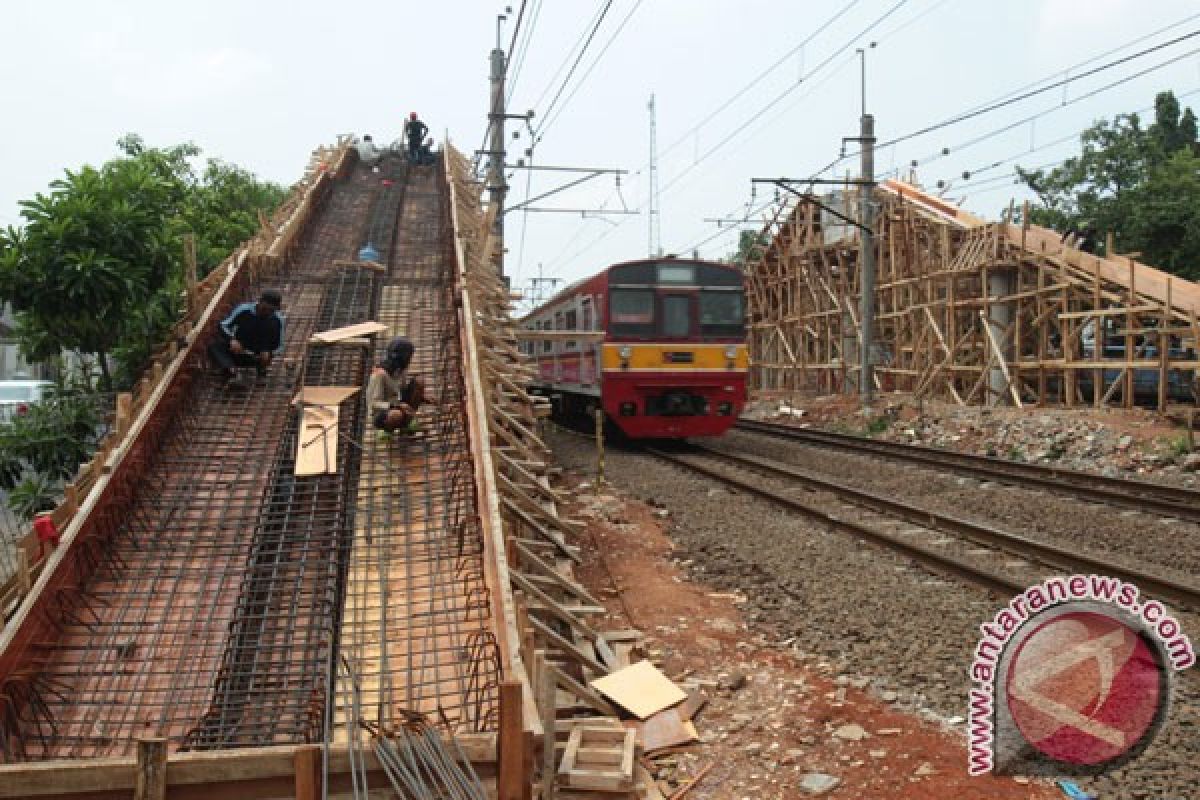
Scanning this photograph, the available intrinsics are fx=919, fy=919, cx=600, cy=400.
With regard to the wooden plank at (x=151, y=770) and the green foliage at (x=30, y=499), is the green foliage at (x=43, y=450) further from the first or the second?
the wooden plank at (x=151, y=770)

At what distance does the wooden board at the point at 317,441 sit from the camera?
6.78 m

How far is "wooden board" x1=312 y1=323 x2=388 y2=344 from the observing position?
8775 mm

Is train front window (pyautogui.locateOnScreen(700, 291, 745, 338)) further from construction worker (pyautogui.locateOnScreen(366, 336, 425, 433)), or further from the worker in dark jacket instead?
construction worker (pyautogui.locateOnScreen(366, 336, 425, 433))

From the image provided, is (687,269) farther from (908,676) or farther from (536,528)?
A: (908,676)

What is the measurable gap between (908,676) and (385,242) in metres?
10.8

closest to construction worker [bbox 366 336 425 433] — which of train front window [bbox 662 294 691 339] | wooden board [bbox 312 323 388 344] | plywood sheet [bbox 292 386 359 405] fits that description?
plywood sheet [bbox 292 386 359 405]

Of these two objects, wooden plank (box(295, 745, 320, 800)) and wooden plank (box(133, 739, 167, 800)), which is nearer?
wooden plank (box(133, 739, 167, 800))

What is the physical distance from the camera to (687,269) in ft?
49.9

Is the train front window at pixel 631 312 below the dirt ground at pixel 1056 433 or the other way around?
the other way around

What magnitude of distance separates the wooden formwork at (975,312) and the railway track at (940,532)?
7.34 m

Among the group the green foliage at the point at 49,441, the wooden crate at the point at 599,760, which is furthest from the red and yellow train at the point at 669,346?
the wooden crate at the point at 599,760

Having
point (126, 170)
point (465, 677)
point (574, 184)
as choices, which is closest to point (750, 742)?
point (465, 677)

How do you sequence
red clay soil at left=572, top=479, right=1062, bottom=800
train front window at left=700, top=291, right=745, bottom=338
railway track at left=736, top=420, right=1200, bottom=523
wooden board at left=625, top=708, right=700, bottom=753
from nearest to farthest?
red clay soil at left=572, top=479, right=1062, bottom=800
wooden board at left=625, top=708, right=700, bottom=753
railway track at left=736, top=420, right=1200, bottom=523
train front window at left=700, top=291, right=745, bottom=338

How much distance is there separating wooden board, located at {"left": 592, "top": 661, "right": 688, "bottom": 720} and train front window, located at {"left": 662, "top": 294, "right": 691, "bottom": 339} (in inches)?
389
